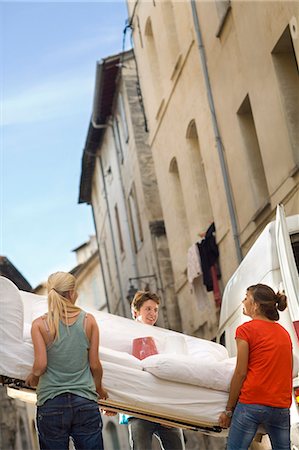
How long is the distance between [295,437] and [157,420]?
127 centimetres

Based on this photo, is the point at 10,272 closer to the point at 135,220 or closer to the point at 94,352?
the point at 135,220

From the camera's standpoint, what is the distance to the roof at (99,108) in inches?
1251

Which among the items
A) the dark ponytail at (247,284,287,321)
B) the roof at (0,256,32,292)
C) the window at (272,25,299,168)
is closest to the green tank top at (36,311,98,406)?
the dark ponytail at (247,284,287,321)

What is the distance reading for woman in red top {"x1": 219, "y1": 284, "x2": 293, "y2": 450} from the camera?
244 inches

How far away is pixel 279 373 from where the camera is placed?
6.27 meters

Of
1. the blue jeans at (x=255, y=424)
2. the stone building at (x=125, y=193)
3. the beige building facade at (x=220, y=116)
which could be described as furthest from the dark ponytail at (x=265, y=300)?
the stone building at (x=125, y=193)

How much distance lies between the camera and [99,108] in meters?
34.5

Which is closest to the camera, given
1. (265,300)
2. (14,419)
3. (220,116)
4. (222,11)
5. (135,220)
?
(265,300)

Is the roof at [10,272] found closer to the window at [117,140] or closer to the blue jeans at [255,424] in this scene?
the window at [117,140]

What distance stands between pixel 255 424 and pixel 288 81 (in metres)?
9.06

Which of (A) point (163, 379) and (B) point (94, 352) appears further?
(A) point (163, 379)

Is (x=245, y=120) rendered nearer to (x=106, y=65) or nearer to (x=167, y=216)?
(x=167, y=216)

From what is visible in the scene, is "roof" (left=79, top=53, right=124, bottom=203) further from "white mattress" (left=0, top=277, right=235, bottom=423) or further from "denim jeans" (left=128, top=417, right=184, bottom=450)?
"white mattress" (left=0, top=277, right=235, bottom=423)

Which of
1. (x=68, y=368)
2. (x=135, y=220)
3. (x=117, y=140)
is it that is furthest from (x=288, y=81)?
(x=117, y=140)
